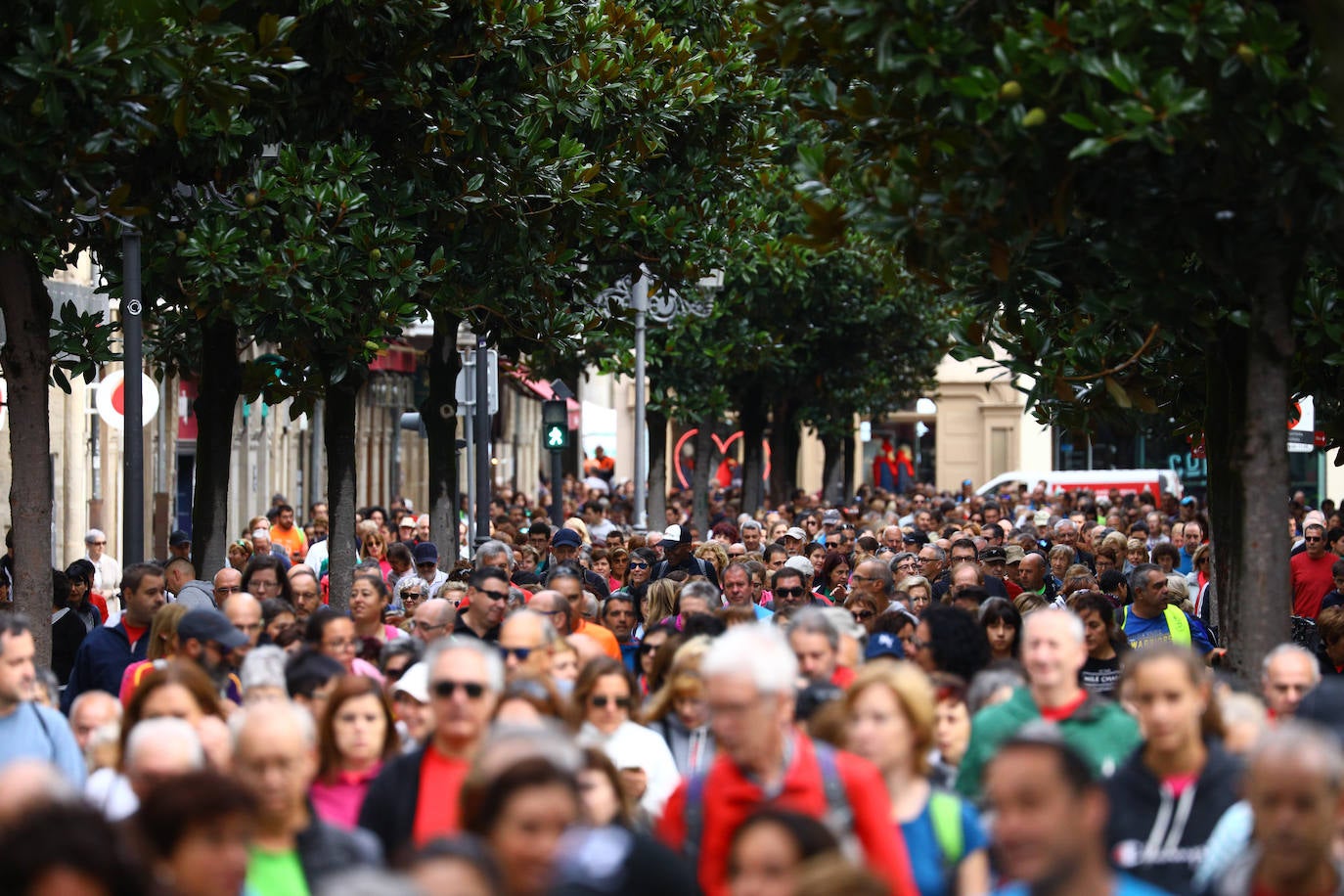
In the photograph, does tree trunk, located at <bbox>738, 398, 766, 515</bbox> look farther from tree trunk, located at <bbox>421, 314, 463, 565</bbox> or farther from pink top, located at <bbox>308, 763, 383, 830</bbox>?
pink top, located at <bbox>308, 763, 383, 830</bbox>

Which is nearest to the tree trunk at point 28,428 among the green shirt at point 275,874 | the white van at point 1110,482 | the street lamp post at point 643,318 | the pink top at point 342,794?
the pink top at point 342,794

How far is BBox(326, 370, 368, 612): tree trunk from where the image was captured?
18.0 m

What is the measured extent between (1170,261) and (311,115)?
25.3ft

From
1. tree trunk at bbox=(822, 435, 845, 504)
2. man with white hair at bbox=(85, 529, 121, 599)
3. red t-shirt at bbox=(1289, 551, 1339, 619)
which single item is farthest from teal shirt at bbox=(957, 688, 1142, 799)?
tree trunk at bbox=(822, 435, 845, 504)

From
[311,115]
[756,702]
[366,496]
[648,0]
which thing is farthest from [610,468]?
[756,702]

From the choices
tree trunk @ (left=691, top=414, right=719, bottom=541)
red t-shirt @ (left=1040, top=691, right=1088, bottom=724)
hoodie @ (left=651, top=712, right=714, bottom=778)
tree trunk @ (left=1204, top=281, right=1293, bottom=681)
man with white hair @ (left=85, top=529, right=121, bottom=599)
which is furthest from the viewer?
tree trunk @ (left=691, top=414, right=719, bottom=541)

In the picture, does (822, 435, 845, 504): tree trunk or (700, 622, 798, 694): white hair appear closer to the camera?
(700, 622, 798, 694): white hair

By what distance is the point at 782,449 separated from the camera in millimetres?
39844

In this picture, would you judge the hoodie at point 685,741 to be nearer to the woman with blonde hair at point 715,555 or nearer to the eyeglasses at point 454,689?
the eyeglasses at point 454,689

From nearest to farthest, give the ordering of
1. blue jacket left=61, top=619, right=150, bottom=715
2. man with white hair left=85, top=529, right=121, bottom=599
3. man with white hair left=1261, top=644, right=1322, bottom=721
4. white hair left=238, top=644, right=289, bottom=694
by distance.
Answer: man with white hair left=1261, top=644, right=1322, bottom=721
white hair left=238, top=644, right=289, bottom=694
blue jacket left=61, top=619, right=150, bottom=715
man with white hair left=85, top=529, right=121, bottom=599

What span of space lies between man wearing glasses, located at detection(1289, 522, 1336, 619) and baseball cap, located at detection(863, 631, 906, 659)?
709cm

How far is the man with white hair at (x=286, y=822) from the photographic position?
552cm

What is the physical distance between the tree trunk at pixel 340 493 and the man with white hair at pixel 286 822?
39.0 ft

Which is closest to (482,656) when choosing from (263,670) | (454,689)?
(454,689)
